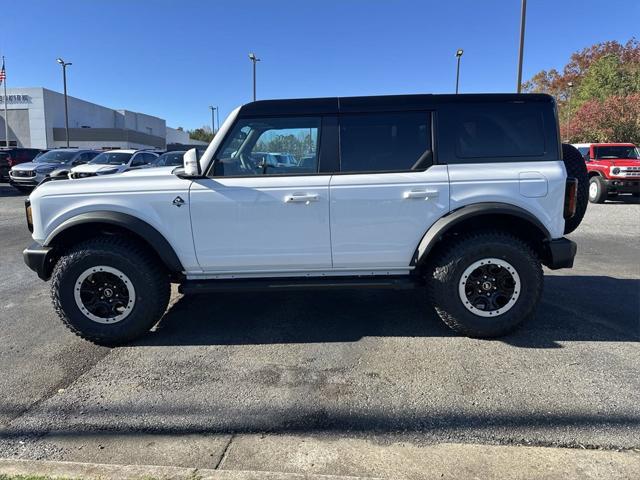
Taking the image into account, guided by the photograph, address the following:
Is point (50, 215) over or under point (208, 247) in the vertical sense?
over

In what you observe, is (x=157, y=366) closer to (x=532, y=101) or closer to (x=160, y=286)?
(x=160, y=286)

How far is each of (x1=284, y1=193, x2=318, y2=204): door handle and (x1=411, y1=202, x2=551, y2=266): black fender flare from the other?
3.21 feet

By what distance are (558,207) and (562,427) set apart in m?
1.89

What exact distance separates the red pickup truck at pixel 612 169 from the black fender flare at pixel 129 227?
12.5m

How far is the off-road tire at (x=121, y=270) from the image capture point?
3.94m

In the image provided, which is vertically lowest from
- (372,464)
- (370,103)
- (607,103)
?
(372,464)

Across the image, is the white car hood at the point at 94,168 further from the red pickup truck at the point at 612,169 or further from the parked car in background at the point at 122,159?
the red pickup truck at the point at 612,169

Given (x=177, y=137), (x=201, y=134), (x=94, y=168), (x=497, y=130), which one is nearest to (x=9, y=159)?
(x=94, y=168)

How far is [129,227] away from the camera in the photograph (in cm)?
387

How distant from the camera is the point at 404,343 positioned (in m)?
4.05

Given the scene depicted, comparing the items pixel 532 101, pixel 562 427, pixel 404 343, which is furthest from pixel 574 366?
pixel 532 101

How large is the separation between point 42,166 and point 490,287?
17.7 m

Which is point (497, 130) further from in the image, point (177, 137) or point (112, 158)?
point (177, 137)

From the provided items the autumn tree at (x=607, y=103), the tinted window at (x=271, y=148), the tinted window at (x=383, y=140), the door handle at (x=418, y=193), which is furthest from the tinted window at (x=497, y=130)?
the autumn tree at (x=607, y=103)
